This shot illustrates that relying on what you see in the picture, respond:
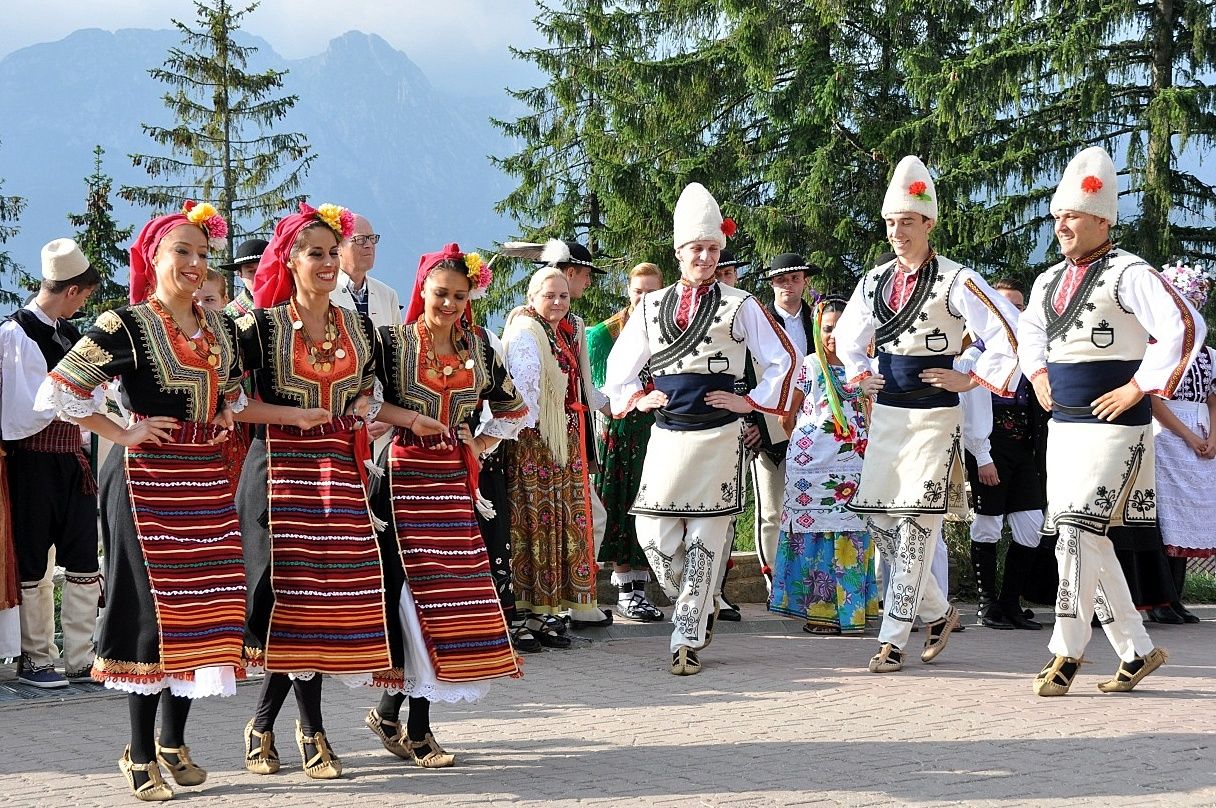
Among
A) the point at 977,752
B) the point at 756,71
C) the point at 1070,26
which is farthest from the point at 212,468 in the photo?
the point at 756,71

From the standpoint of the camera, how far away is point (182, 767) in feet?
16.1

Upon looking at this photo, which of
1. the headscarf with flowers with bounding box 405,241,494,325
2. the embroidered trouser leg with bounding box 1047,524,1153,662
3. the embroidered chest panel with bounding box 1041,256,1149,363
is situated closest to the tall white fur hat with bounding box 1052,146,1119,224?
the embroidered chest panel with bounding box 1041,256,1149,363

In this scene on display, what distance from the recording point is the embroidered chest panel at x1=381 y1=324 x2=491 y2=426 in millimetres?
5312

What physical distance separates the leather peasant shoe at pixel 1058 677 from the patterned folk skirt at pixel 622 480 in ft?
10.3

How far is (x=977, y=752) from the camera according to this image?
534cm

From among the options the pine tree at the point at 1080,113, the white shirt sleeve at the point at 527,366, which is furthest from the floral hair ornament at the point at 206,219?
the pine tree at the point at 1080,113

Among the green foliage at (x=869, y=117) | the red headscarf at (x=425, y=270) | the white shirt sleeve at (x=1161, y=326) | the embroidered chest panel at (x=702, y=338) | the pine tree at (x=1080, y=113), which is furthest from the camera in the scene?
the green foliage at (x=869, y=117)

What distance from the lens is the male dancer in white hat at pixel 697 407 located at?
7.35m

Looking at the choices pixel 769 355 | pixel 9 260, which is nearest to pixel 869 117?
pixel 769 355

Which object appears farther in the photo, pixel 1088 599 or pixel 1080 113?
pixel 1080 113

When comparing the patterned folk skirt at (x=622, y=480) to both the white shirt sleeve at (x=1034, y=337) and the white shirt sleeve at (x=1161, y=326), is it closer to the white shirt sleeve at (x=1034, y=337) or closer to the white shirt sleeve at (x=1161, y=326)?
the white shirt sleeve at (x=1034, y=337)

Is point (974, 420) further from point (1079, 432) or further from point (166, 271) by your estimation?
point (166, 271)

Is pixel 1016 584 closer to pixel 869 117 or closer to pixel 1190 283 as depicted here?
pixel 1190 283

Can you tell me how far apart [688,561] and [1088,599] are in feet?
6.60
